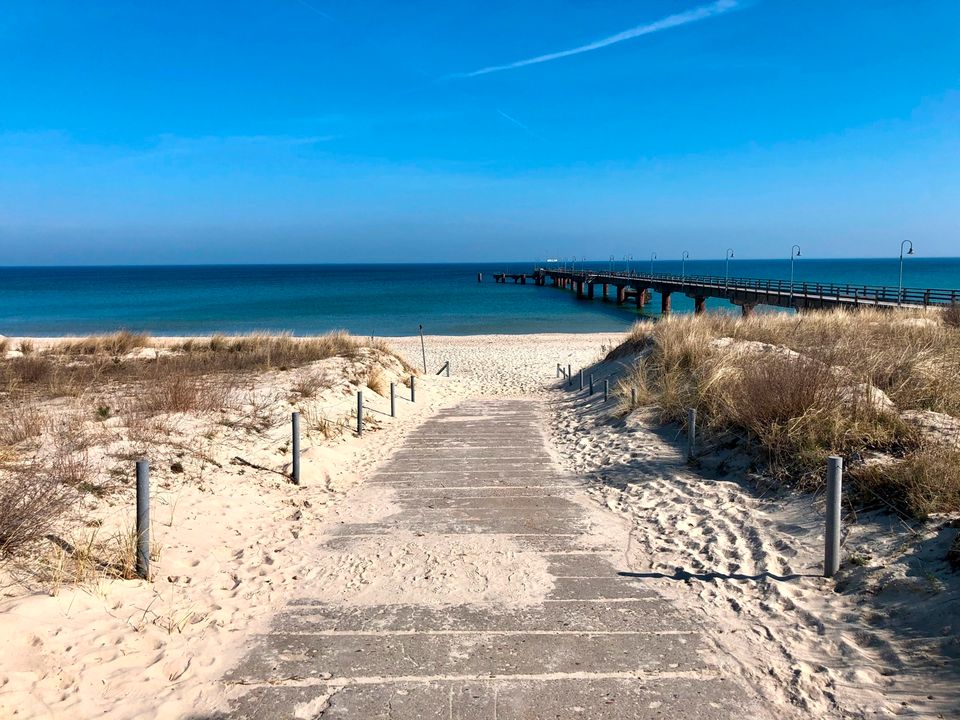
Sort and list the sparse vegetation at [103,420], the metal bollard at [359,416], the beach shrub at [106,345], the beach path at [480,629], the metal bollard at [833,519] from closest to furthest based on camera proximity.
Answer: the beach path at [480,629] → the metal bollard at [833,519] → the sparse vegetation at [103,420] → the metal bollard at [359,416] → the beach shrub at [106,345]

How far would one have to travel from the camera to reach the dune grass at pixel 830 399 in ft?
19.3

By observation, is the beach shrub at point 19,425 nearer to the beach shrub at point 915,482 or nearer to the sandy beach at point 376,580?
the sandy beach at point 376,580

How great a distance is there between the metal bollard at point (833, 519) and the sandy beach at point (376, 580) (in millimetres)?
119

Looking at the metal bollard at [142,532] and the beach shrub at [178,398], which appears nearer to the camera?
the metal bollard at [142,532]

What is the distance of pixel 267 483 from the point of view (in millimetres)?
8008

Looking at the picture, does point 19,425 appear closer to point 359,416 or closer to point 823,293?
point 359,416

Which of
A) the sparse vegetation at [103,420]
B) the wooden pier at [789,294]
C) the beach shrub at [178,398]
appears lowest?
the sparse vegetation at [103,420]

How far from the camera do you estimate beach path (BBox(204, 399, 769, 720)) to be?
3.81m

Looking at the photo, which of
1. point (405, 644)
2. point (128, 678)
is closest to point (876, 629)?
point (405, 644)

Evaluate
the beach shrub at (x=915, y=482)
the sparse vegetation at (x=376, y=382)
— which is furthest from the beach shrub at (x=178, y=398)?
the beach shrub at (x=915, y=482)

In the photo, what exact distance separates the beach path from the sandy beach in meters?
0.06

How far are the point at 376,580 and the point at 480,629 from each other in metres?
1.19

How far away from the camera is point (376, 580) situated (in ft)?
18.0

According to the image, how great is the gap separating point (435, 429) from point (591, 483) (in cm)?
448
